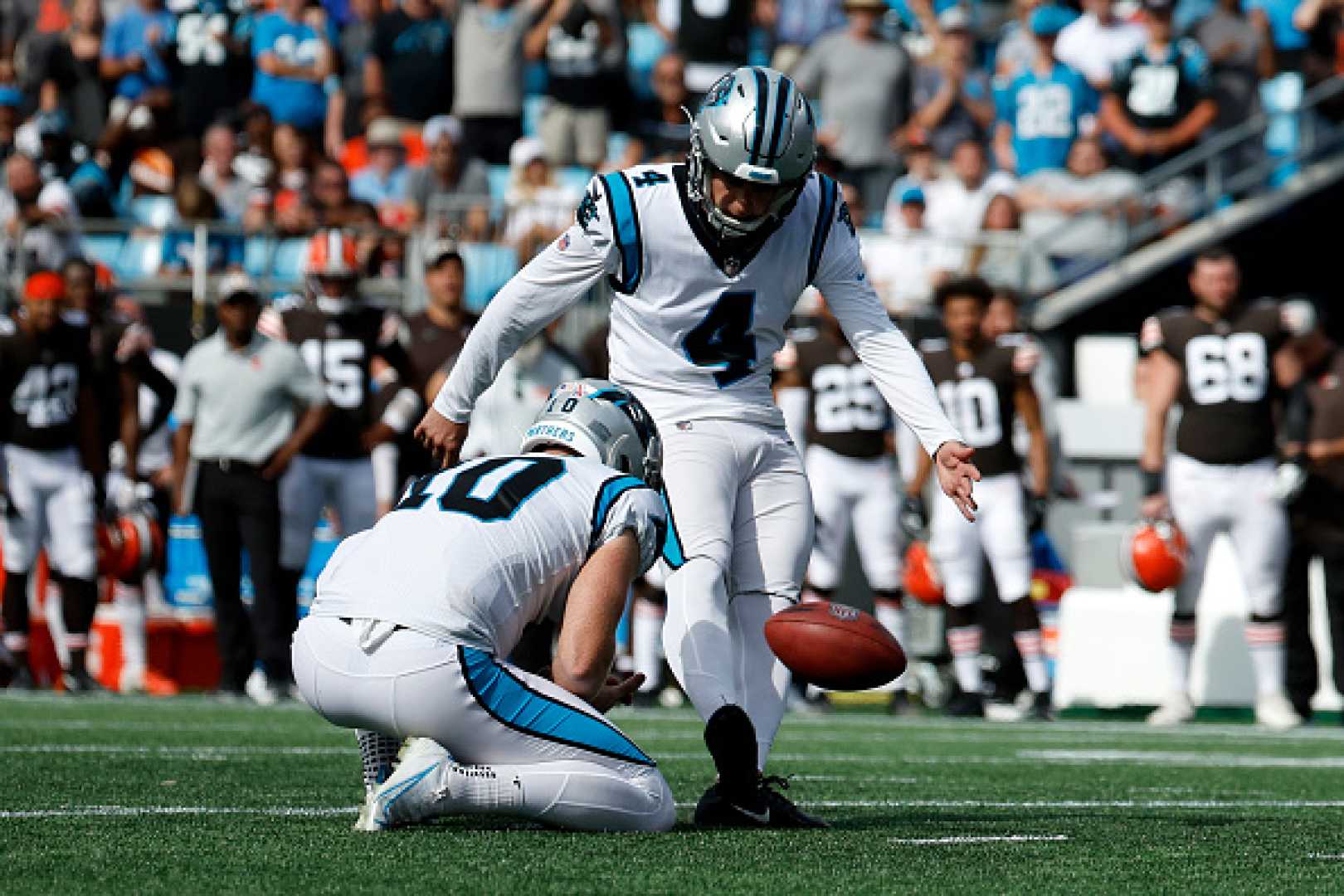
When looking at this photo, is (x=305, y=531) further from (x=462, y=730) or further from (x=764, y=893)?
(x=764, y=893)

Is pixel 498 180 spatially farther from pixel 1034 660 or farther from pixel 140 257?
pixel 1034 660

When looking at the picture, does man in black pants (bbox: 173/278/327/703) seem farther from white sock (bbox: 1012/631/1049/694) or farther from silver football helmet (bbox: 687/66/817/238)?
silver football helmet (bbox: 687/66/817/238)

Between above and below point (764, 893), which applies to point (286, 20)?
above

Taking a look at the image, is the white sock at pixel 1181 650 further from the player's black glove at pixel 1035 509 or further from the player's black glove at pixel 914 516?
the player's black glove at pixel 914 516

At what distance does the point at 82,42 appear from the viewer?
1680 centimetres

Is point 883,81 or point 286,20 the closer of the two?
point 883,81

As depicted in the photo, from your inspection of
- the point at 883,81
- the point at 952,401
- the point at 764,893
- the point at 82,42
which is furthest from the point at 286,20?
the point at 764,893

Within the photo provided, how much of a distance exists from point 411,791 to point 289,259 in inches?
382

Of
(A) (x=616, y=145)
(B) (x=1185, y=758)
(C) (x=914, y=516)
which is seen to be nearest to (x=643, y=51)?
(A) (x=616, y=145)

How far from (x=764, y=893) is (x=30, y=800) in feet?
7.20

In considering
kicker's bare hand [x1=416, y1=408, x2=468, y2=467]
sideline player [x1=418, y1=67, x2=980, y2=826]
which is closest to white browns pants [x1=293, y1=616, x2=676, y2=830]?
sideline player [x1=418, y1=67, x2=980, y2=826]

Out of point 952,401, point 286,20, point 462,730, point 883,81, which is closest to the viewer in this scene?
point 462,730

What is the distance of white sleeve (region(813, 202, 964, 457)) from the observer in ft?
18.2

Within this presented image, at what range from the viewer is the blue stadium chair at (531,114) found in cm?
1561
